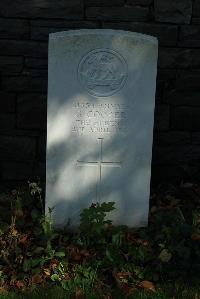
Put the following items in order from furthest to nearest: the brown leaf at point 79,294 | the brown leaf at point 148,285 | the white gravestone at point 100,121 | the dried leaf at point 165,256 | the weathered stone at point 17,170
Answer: the weathered stone at point 17,170 → the white gravestone at point 100,121 → the dried leaf at point 165,256 → the brown leaf at point 148,285 → the brown leaf at point 79,294

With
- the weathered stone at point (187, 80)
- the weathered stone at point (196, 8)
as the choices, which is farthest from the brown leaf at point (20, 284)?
the weathered stone at point (196, 8)

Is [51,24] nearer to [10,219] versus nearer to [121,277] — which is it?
[10,219]

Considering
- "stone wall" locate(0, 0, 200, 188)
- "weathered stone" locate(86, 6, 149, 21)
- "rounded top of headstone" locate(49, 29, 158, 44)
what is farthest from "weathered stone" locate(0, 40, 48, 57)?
"rounded top of headstone" locate(49, 29, 158, 44)

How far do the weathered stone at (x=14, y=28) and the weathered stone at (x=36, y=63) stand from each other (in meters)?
0.19

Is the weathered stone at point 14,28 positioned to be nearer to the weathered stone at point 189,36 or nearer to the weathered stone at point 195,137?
the weathered stone at point 189,36

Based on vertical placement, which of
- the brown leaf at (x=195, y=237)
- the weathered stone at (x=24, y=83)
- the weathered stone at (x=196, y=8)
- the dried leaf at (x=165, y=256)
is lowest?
the dried leaf at (x=165, y=256)

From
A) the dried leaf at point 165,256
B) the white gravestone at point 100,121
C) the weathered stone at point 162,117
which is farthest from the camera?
the weathered stone at point 162,117

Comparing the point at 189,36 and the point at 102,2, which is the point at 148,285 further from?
the point at 102,2

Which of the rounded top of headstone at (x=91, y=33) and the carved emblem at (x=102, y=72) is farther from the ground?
the rounded top of headstone at (x=91, y=33)

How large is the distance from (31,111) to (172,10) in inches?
56.8

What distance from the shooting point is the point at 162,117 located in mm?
4699

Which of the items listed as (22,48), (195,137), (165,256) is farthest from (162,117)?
(165,256)

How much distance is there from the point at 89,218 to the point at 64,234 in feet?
1.14

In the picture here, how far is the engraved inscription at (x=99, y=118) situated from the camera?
3715mm
